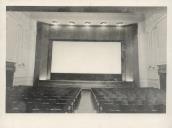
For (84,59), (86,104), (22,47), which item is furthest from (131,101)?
(22,47)

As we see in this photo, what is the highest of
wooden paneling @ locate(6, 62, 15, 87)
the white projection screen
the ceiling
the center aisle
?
the ceiling

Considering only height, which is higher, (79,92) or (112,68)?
(112,68)

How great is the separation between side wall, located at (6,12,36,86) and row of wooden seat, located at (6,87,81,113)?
0.06m

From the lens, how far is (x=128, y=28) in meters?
1.41

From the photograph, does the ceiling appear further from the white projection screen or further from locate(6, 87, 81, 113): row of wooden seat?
locate(6, 87, 81, 113): row of wooden seat

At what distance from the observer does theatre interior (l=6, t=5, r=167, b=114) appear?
1.40 metres

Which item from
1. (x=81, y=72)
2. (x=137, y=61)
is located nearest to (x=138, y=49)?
(x=137, y=61)

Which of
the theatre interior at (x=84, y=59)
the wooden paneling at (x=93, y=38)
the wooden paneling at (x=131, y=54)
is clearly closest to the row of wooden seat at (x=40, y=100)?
the theatre interior at (x=84, y=59)

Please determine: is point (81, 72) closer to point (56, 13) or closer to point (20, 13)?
point (56, 13)

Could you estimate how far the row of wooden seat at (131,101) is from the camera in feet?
4.65

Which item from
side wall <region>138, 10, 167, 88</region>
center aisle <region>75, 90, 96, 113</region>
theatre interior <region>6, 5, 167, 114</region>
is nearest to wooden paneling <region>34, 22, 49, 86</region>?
theatre interior <region>6, 5, 167, 114</region>

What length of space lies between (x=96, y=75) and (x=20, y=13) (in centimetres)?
57

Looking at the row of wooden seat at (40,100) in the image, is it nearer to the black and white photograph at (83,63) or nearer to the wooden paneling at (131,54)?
the black and white photograph at (83,63)

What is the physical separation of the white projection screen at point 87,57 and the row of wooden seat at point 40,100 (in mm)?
144
